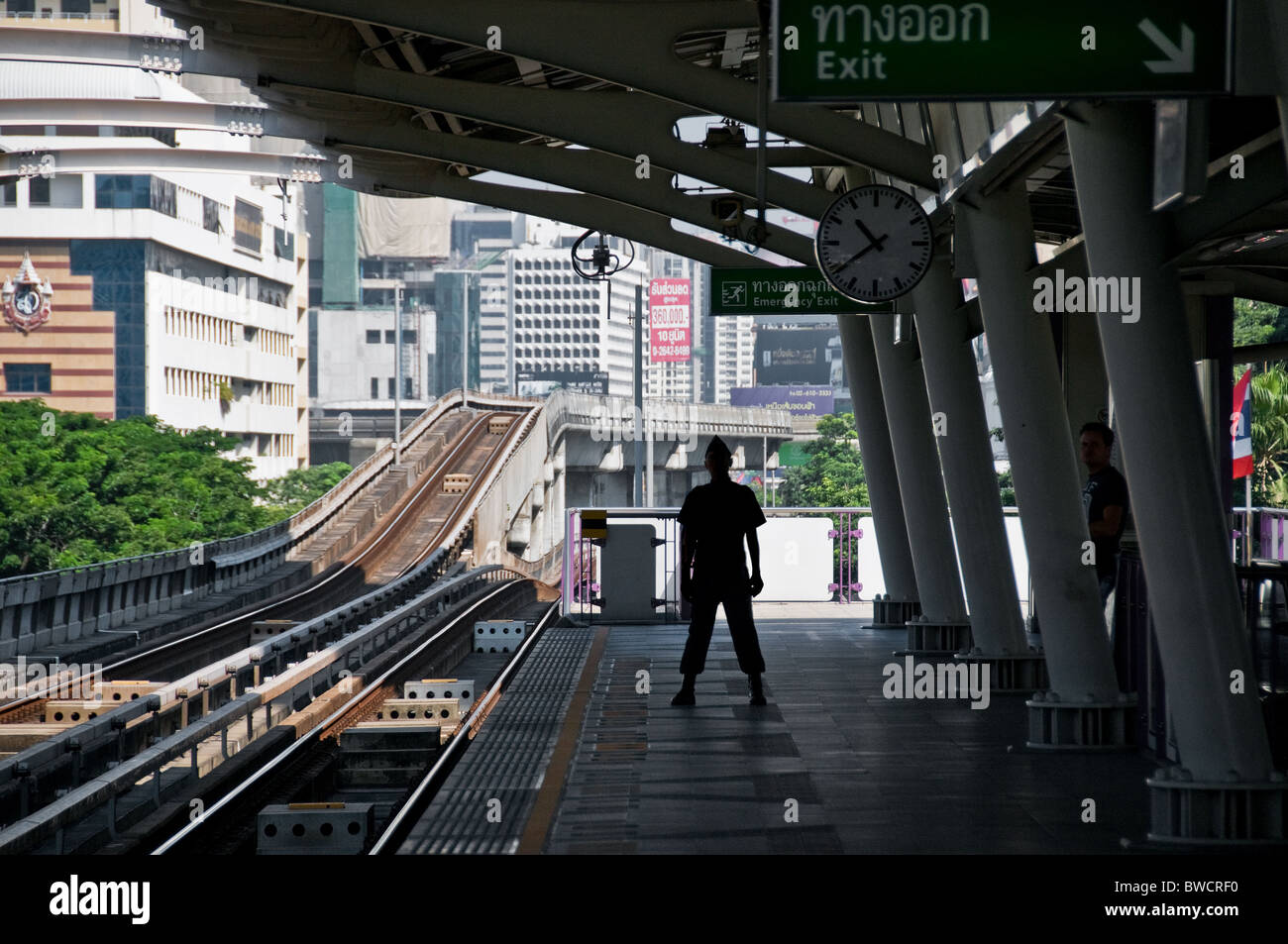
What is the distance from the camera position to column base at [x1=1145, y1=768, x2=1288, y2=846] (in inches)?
302

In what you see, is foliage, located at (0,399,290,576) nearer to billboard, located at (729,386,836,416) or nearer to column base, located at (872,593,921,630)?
column base, located at (872,593,921,630)

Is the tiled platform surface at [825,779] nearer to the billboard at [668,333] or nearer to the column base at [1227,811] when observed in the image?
the column base at [1227,811]

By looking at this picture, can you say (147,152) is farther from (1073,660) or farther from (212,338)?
(212,338)

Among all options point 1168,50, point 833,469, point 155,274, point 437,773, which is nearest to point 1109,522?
point 1168,50

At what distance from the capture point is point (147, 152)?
126 feet

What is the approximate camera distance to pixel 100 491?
192 ft

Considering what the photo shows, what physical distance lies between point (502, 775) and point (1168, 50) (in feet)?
18.6

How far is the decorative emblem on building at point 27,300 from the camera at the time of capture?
95.7 meters

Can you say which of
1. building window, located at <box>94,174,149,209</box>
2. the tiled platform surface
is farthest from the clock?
building window, located at <box>94,174,149,209</box>

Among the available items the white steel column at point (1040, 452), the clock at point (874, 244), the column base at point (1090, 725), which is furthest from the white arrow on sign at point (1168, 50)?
the clock at point (874, 244)

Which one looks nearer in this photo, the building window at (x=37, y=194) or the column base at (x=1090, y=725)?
the column base at (x=1090, y=725)

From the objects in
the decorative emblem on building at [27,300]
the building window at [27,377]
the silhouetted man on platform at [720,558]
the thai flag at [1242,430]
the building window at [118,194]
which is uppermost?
the building window at [118,194]

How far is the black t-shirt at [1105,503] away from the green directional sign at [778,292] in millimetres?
5841

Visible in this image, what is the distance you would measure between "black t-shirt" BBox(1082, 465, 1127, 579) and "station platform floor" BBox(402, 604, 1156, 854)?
1.38 metres
